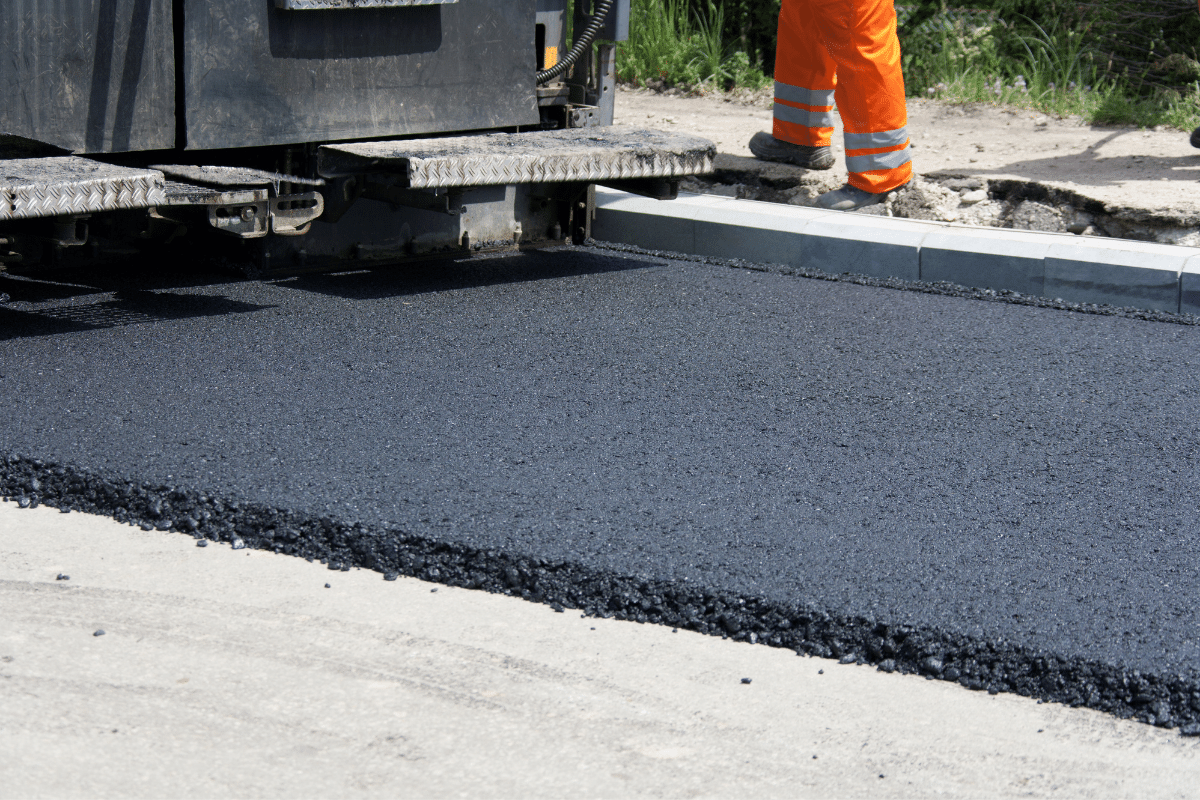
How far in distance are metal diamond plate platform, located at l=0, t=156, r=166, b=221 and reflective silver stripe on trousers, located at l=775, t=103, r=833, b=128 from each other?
344 centimetres

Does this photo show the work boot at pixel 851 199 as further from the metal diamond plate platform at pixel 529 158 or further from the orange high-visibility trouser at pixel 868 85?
the metal diamond plate platform at pixel 529 158

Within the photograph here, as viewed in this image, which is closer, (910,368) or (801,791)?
(801,791)

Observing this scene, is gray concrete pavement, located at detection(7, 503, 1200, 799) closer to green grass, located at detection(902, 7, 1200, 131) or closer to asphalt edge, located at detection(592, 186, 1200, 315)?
asphalt edge, located at detection(592, 186, 1200, 315)

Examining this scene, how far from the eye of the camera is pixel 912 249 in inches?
207

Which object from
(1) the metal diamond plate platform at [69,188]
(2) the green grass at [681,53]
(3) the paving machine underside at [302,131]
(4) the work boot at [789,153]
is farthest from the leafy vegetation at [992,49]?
(1) the metal diamond plate platform at [69,188]

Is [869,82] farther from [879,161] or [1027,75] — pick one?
[1027,75]

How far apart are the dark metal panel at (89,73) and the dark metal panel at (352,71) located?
0.37 ft

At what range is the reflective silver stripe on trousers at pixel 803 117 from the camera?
6.48m

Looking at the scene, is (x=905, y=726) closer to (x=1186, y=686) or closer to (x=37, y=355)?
(x=1186, y=686)

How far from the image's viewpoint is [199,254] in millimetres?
5230

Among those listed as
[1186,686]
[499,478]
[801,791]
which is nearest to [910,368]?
[499,478]

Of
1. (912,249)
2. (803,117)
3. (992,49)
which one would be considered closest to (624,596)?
(912,249)

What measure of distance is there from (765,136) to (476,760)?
521cm

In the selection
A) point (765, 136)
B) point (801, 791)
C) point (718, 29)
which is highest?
point (718, 29)
